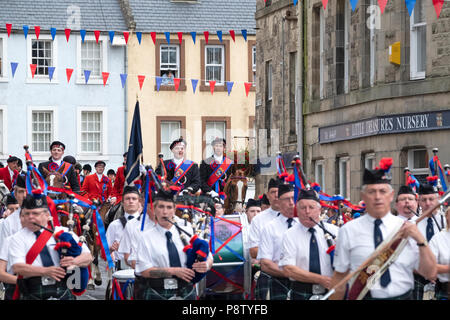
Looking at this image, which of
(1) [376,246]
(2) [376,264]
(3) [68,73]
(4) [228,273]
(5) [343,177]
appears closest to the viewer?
(2) [376,264]

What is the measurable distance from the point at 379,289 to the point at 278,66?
24.4m

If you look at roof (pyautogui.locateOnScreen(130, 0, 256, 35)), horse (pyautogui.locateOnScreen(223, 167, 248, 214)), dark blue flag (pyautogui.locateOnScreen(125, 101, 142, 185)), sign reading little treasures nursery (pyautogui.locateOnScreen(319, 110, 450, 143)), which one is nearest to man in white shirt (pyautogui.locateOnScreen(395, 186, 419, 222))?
dark blue flag (pyautogui.locateOnScreen(125, 101, 142, 185))

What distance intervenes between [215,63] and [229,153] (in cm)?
708

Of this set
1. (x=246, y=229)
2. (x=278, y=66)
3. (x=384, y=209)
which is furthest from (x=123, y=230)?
(x=278, y=66)

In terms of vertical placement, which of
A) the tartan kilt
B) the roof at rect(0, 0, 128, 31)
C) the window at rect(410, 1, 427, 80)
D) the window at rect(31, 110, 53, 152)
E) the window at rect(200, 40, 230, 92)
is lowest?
the tartan kilt

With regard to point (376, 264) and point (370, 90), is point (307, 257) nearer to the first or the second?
point (376, 264)

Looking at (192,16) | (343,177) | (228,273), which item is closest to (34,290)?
(228,273)

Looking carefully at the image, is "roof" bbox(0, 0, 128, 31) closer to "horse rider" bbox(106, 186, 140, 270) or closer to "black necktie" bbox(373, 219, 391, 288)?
"horse rider" bbox(106, 186, 140, 270)

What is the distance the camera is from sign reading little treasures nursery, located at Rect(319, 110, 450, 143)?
22.1 meters

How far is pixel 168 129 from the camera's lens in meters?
43.5

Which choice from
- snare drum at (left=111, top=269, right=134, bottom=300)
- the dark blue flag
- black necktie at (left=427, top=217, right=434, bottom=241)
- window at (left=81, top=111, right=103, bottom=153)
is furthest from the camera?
window at (left=81, top=111, right=103, bottom=153)

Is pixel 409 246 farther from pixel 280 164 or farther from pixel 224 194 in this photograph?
pixel 224 194

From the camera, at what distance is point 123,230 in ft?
44.8

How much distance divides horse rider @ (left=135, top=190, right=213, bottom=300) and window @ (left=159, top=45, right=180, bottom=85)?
33.0m
